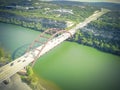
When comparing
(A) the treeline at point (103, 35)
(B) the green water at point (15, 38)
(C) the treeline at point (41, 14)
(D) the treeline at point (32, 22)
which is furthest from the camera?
(C) the treeline at point (41, 14)

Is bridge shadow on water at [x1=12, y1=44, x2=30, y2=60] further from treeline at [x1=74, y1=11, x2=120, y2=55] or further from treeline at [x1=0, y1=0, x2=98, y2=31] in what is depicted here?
treeline at [x1=74, y1=11, x2=120, y2=55]

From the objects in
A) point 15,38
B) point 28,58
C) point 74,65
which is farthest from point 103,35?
point 28,58

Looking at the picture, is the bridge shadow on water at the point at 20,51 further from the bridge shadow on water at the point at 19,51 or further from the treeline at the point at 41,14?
the treeline at the point at 41,14

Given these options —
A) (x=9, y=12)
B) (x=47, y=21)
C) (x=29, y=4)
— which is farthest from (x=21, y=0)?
(x=47, y=21)

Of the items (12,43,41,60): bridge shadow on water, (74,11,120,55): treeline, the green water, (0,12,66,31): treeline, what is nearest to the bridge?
(12,43,41,60): bridge shadow on water

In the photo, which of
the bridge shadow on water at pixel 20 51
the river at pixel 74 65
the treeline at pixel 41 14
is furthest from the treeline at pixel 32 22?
the bridge shadow on water at pixel 20 51

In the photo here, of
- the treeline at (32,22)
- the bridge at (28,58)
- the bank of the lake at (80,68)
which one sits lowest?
the bank of the lake at (80,68)

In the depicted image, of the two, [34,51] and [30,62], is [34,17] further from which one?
[30,62]
